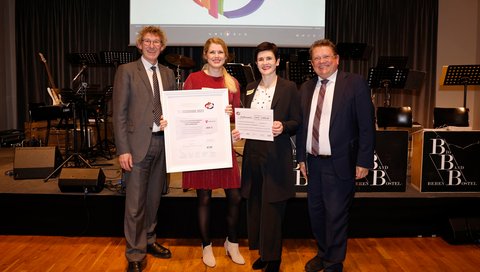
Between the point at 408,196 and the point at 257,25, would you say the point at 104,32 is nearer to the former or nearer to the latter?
the point at 257,25

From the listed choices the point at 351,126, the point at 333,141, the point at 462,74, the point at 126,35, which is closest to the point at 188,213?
the point at 333,141

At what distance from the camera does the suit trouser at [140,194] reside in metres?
2.95

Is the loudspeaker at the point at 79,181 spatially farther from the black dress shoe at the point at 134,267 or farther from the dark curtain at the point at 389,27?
the dark curtain at the point at 389,27

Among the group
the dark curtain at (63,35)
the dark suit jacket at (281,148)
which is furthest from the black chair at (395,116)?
the dark curtain at (63,35)

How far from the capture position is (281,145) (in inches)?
110

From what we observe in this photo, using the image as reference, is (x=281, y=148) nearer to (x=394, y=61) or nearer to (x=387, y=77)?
(x=387, y=77)

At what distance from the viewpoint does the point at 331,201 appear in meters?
2.81

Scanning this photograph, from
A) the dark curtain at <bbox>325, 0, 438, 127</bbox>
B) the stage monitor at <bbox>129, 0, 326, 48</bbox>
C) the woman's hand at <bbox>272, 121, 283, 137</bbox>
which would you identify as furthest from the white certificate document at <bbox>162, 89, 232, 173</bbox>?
the dark curtain at <bbox>325, 0, 438, 127</bbox>

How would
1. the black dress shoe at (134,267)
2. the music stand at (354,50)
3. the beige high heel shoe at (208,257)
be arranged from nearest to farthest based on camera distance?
the black dress shoe at (134,267), the beige high heel shoe at (208,257), the music stand at (354,50)

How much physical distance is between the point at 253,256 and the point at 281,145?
1072 millimetres

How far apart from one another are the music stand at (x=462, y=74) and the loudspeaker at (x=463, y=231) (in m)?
2.34

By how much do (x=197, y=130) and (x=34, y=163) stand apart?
2540 millimetres

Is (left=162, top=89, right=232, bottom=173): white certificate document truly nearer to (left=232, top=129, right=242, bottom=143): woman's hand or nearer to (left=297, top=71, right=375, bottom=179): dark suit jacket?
(left=232, top=129, right=242, bottom=143): woman's hand

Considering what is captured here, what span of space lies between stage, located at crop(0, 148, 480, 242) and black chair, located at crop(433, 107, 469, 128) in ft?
5.74
